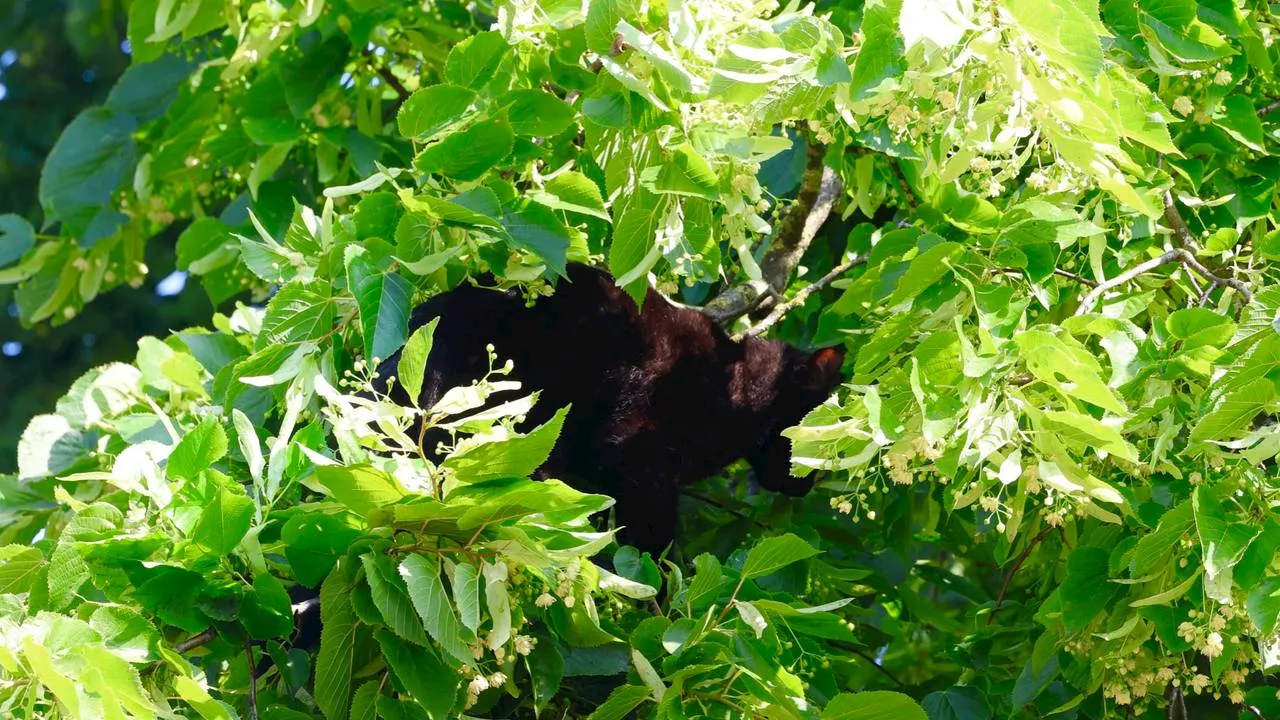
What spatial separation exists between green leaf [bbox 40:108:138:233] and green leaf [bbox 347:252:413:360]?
1.55 meters

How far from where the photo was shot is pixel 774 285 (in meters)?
2.92

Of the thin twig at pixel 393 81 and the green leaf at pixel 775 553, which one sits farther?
the thin twig at pixel 393 81

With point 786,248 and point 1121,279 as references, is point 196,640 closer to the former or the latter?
point 1121,279

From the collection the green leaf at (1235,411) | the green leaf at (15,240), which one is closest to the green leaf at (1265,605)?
the green leaf at (1235,411)

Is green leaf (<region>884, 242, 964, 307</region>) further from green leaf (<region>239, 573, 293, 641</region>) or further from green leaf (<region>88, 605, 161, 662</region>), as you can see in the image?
green leaf (<region>88, 605, 161, 662</region>)

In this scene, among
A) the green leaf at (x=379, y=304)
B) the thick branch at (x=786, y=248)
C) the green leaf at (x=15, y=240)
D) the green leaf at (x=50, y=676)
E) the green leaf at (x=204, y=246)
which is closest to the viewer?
the green leaf at (x=50, y=676)

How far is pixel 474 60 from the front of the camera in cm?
199

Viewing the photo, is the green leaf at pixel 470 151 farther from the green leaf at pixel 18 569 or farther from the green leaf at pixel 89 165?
the green leaf at pixel 89 165

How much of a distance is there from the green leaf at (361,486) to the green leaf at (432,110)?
58 centimetres

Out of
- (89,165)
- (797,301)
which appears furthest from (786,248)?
(89,165)

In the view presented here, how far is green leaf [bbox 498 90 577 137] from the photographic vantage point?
1.99 meters

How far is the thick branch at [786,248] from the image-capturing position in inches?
115

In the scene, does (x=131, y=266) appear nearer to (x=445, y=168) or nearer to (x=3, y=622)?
(x=445, y=168)

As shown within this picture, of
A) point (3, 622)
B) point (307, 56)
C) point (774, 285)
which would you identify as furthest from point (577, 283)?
point (3, 622)
